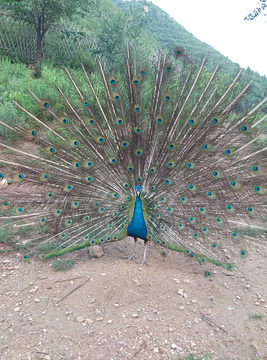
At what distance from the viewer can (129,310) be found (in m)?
2.73

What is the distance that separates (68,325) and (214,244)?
5.93ft

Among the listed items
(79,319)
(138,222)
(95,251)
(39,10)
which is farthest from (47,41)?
(79,319)

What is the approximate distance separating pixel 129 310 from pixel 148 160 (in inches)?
67.7

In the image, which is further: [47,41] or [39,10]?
[47,41]

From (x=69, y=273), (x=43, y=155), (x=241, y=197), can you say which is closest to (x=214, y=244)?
(x=241, y=197)

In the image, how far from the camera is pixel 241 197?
311 centimetres

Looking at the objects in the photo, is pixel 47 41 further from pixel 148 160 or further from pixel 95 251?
pixel 95 251

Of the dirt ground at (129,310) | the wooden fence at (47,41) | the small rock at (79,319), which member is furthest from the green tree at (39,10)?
the small rock at (79,319)

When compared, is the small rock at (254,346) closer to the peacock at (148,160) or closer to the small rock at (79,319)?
the peacock at (148,160)

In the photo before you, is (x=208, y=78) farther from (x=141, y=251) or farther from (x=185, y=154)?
(x=141, y=251)

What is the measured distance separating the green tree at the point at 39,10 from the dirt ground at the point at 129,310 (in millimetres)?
8264

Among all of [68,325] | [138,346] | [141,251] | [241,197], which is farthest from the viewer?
[141,251]

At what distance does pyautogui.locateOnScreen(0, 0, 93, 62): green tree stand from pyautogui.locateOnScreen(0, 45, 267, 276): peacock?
6.90 meters

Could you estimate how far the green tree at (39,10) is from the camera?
27.3 ft
